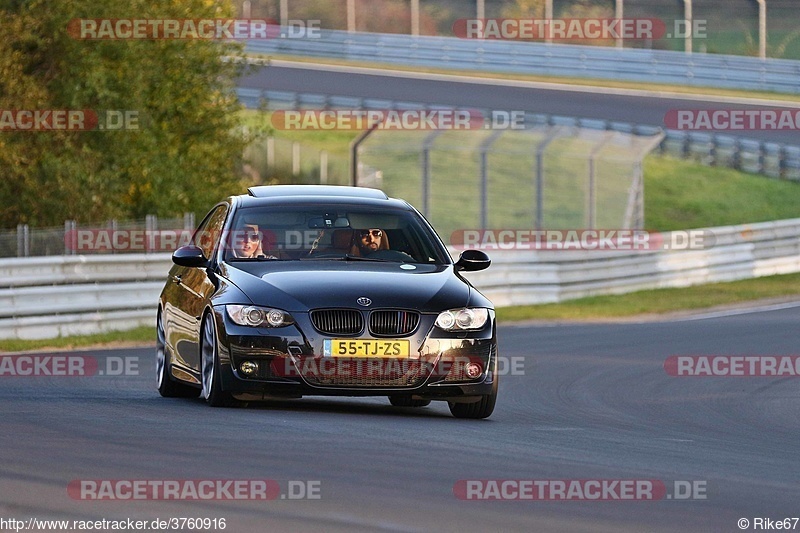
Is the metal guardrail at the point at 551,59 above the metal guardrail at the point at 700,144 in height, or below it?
above

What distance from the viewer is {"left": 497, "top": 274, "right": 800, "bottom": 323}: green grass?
24.0 m

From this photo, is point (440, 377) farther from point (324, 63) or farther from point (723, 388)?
point (324, 63)

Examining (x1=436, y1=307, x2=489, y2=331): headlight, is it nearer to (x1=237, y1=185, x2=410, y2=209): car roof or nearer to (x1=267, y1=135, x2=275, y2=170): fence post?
(x1=237, y1=185, x2=410, y2=209): car roof

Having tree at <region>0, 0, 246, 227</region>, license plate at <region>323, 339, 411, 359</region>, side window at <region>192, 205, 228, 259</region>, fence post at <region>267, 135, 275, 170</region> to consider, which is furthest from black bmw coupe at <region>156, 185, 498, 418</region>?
fence post at <region>267, 135, 275, 170</region>

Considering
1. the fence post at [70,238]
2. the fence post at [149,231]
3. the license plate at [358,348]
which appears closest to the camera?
the license plate at [358,348]

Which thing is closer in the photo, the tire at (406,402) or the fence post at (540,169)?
the tire at (406,402)

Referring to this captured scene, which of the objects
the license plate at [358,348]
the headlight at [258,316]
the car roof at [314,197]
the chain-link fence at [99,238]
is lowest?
the chain-link fence at [99,238]

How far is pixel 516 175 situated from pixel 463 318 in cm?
2475

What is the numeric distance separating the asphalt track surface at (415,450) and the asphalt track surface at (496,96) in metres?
26.5

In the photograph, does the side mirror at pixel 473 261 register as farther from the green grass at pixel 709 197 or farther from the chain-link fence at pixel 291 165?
the chain-link fence at pixel 291 165

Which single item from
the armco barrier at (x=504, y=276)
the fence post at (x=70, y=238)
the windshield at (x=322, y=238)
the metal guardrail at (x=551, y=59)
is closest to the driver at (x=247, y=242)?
the windshield at (x=322, y=238)

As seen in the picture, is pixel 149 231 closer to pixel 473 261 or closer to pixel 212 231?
pixel 212 231

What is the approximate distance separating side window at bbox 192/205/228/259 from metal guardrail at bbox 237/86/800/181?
84.2ft

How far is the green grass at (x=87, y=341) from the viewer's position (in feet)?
61.2
